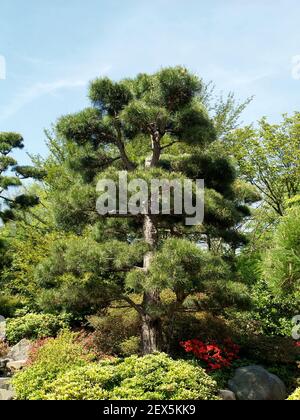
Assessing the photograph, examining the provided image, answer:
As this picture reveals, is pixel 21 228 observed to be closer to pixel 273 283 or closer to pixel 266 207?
pixel 266 207

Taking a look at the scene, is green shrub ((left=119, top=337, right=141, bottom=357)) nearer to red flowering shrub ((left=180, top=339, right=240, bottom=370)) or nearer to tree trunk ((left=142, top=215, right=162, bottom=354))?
tree trunk ((left=142, top=215, right=162, bottom=354))

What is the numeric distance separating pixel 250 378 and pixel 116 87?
5264 mm

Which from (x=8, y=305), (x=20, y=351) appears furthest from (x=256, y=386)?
(x=8, y=305)

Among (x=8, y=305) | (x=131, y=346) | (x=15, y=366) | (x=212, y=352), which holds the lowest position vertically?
(x=15, y=366)

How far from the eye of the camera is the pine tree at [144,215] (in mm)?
6609

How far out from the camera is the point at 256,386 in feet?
22.5

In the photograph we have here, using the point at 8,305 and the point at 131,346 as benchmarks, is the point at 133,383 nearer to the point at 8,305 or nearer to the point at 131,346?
the point at 131,346

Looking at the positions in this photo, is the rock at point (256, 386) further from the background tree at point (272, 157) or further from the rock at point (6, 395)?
the background tree at point (272, 157)

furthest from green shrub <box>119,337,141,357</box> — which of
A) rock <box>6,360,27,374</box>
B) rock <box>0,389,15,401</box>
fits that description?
rock <box>0,389,15,401</box>

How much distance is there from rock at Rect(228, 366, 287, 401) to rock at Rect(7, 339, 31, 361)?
4.41m

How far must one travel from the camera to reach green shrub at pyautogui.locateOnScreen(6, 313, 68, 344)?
9648mm

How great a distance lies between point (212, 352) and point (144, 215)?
2.67 metres

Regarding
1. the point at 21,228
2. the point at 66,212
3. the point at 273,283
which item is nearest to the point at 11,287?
the point at 21,228

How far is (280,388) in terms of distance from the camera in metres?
7.01
